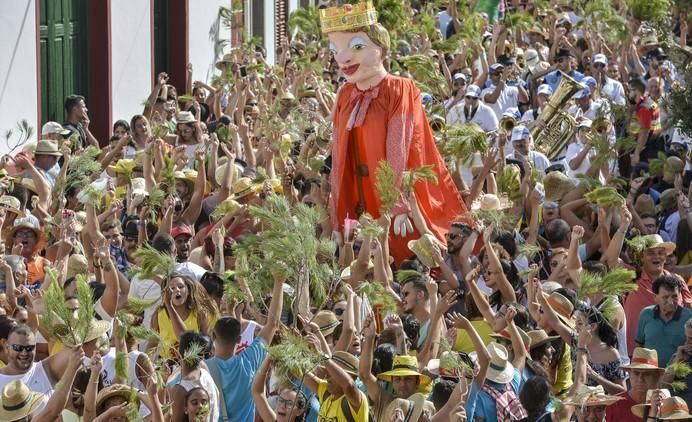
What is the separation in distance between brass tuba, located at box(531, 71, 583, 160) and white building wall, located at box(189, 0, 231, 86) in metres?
6.59

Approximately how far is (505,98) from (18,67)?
4.94 m

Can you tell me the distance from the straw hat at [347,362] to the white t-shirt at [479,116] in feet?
26.5

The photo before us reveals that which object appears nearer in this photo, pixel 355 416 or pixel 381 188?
pixel 355 416

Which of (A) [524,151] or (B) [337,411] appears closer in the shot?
(B) [337,411]

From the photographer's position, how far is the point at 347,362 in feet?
26.0

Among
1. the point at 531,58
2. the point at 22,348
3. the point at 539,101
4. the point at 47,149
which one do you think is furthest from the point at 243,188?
the point at 531,58

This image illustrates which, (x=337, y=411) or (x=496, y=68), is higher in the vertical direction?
(x=496, y=68)

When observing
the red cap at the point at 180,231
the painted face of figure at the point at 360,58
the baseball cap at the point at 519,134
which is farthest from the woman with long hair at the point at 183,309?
the baseball cap at the point at 519,134

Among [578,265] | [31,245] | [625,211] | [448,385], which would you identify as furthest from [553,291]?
[31,245]

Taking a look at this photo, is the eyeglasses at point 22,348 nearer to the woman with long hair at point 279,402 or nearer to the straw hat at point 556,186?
the woman with long hair at point 279,402

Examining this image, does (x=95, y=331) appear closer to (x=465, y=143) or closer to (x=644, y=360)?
(x=644, y=360)

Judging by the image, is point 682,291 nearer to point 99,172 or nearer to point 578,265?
point 578,265

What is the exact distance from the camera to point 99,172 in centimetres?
1284

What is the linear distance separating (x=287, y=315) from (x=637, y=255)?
8.91 ft
